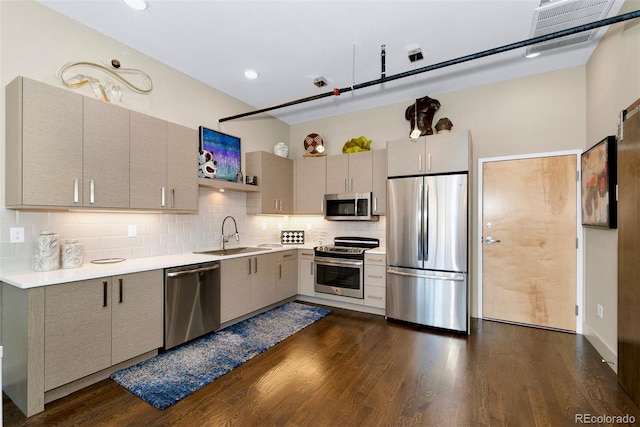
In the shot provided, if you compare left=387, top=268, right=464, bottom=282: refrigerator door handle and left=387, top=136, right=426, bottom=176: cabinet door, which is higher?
left=387, top=136, right=426, bottom=176: cabinet door

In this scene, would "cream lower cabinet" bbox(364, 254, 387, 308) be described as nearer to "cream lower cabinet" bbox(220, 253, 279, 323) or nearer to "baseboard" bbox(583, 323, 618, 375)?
"cream lower cabinet" bbox(220, 253, 279, 323)

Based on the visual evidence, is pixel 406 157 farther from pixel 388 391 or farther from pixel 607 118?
pixel 388 391

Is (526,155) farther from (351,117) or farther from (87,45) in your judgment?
(87,45)

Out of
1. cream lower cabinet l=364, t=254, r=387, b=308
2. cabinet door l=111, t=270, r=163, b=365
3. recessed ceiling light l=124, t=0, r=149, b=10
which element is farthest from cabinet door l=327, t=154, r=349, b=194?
recessed ceiling light l=124, t=0, r=149, b=10

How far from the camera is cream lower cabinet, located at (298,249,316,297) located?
4504 mm

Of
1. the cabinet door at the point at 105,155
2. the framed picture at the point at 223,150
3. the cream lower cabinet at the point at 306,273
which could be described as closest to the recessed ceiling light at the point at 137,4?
the cabinet door at the point at 105,155

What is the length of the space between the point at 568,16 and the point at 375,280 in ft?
10.9

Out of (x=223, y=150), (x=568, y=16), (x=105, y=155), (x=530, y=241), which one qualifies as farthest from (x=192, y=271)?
(x=568, y=16)

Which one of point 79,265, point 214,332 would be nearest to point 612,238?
point 214,332

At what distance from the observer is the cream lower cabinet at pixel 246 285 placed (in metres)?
3.39

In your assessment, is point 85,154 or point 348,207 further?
point 348,207

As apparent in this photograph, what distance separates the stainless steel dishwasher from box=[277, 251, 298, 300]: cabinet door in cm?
111

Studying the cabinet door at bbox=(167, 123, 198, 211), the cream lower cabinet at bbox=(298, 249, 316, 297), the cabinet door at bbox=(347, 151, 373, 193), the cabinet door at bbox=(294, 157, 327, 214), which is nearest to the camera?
the cabinet door at bbox=(167, 123, 198, 211)

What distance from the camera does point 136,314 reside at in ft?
8.36
